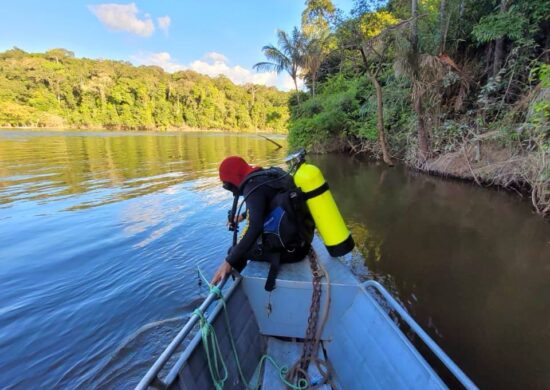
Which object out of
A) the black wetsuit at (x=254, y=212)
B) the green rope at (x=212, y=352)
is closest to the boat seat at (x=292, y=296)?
the black wetsuit at (x=254, y=212)

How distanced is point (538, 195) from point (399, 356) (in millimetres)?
7667

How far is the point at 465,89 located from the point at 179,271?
475 inches

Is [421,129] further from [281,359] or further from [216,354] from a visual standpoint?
[216,354]

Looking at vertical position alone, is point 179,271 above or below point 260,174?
below

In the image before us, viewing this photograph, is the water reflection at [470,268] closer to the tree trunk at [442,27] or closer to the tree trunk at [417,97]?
the tree trunk at [417,97]

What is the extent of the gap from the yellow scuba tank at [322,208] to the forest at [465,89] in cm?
662

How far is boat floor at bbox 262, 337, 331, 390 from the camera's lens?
2.25 meters

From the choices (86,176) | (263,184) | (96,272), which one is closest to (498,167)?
(263,184)

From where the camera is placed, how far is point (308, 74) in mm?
23750

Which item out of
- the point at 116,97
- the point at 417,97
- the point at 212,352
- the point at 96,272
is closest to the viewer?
the point at 212,352

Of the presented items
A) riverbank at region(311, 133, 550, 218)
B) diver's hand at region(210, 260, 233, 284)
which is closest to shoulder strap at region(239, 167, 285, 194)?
diver's hand at region(210, 260, 233, 284)

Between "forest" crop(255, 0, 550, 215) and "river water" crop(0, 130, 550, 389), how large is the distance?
124 centimetres

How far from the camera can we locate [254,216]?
7.54 ft

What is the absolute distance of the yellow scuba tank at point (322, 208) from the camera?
2406 mm
